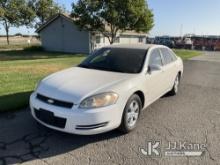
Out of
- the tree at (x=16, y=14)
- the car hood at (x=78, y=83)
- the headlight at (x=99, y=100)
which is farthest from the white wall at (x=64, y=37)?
the headlight at (x=99, y=100)

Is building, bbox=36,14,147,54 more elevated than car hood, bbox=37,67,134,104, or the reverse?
building, bbox=36,14,147,54


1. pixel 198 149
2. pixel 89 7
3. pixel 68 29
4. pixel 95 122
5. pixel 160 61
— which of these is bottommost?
pixel 198 149

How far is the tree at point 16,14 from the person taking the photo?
37.5 metres

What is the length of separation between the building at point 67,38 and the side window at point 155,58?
21.3 metres

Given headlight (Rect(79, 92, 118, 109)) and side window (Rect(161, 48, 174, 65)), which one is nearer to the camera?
headlight (Rect(79, 92, 118, 109))

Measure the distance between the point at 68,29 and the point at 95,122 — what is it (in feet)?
87.9

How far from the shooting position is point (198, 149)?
3707 millimetres

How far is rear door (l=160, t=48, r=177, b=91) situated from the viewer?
5698 millimetres

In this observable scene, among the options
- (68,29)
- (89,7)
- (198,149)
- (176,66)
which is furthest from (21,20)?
(198,149)

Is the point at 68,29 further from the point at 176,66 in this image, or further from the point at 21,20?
the point at 176,66

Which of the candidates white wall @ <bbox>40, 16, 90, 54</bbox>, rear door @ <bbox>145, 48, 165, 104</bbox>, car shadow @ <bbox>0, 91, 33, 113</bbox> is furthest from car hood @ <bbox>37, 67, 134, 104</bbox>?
white wall @ <bbox>40, 16, 90, 54</bbox>

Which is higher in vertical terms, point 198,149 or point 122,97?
point 122,97

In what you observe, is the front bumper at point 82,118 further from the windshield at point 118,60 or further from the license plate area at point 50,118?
the windshield at point 118,60

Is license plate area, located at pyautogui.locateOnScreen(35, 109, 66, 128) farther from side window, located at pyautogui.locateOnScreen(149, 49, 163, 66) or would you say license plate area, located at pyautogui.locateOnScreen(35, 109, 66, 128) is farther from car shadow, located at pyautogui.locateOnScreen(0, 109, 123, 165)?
side window, located at pyautogui.locateOnScreen(149, 49, 163, 66)
